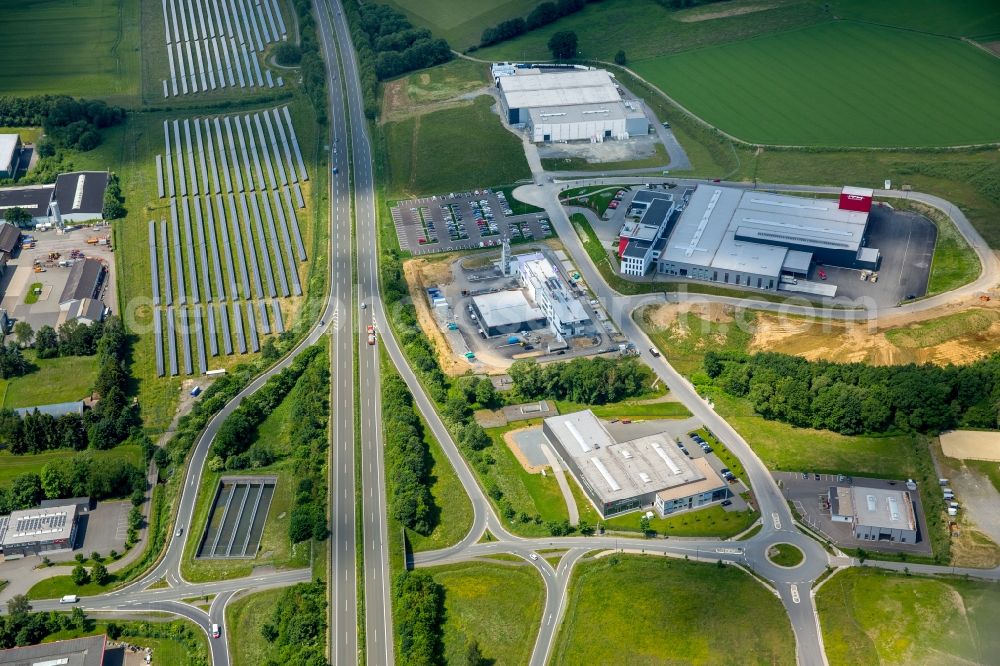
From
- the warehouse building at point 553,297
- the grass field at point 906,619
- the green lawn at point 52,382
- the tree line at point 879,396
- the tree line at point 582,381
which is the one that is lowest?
the grass field at point 906,619

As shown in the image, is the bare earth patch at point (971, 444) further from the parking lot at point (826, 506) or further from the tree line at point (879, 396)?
the parking lot at point (826, 506)

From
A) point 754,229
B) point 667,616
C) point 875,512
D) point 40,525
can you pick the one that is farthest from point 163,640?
point 754,229

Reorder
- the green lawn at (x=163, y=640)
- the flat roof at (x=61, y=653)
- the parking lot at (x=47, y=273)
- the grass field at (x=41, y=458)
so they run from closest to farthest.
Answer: the flat roof at (x=61, y=653), the green lawn at (x=163, y=640), the grass field at (x=41, y=458), the parking lot at (x=47, y=273)

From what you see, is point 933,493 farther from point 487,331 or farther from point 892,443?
point 487,331

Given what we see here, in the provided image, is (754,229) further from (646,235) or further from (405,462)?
(405,462)

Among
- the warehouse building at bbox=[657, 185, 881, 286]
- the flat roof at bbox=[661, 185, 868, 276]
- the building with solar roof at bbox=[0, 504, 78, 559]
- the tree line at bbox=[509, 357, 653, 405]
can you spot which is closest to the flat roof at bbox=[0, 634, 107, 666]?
the building with solar roof at bbox=[0, 504, 78, 559]

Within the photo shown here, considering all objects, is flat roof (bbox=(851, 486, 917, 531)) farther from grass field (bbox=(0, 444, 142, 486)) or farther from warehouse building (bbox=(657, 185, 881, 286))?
grass field (bbox=(0, 444, 142, 486))

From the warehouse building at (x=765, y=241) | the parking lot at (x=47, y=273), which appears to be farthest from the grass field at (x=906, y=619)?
the parking lot at (x=47, y=273)
